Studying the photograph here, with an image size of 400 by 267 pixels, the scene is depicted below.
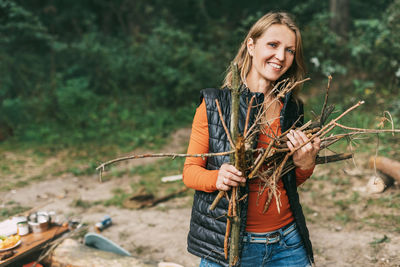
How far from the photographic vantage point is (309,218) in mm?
4016

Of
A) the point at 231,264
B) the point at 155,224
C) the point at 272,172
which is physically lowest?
the point at 155,224

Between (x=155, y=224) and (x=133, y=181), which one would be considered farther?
(x=133, y=181)

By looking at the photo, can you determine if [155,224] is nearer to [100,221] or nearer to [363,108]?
[100,221]

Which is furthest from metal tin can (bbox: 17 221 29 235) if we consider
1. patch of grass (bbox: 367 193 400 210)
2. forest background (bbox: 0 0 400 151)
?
forest background (bbox: 0 0 400 151)

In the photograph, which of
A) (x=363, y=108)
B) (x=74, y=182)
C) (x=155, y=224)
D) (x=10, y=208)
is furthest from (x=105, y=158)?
(x=363, y=108)

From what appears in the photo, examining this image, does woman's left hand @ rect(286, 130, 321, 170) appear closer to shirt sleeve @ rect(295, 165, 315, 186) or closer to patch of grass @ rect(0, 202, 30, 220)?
shirt sleeve @ rect(295, 165, 315, 186)

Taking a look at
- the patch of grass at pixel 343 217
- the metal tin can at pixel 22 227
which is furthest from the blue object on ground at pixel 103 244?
the patch of grass at pixel 343 217

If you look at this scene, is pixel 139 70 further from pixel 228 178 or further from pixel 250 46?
pixel 228 178

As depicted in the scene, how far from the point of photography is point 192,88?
8.58 meters

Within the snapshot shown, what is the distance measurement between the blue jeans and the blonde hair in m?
0.80

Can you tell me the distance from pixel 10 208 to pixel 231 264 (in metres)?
4.03

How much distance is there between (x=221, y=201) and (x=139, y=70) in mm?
8138

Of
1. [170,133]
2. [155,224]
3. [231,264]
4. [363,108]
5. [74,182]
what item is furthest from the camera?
[170,133]

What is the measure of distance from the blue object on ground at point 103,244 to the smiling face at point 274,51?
2.29 m
